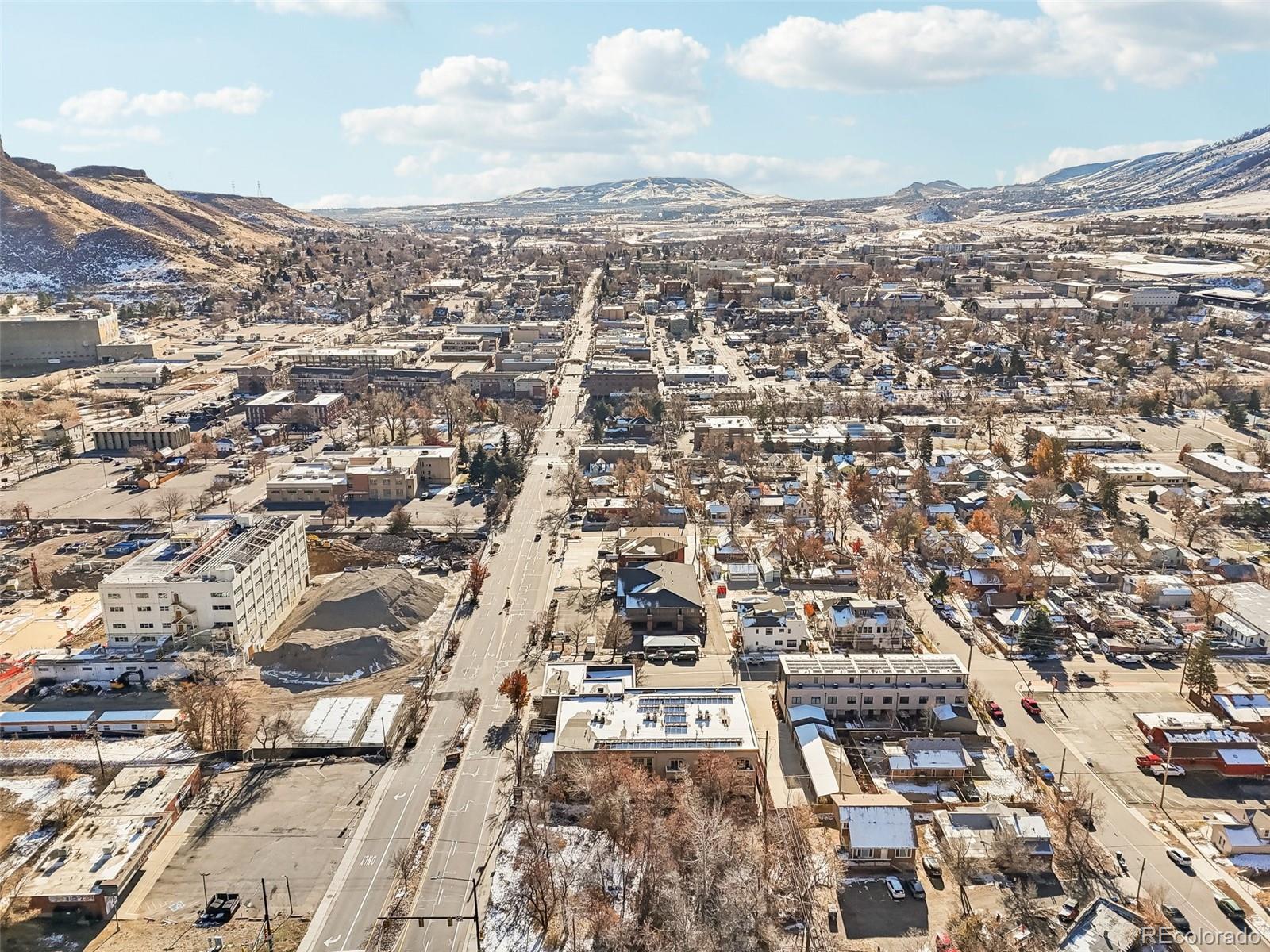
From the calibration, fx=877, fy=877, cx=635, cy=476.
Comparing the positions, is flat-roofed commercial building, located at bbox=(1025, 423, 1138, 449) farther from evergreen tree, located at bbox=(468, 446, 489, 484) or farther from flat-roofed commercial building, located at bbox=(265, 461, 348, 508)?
flat-roofed commercial building, located at bbox=(265, 461, 348, 508)

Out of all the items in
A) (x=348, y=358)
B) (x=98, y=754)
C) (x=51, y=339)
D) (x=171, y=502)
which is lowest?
(x=98, y=754)

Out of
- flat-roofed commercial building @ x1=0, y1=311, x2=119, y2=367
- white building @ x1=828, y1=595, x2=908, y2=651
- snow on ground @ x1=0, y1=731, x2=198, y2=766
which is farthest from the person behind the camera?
flat-roofed commercial building @ x1=0, y1=311, x2=119, y2=367

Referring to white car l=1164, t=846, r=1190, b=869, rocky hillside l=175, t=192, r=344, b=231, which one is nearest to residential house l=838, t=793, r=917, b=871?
white car l=1164, t=846, r=1190, b=869

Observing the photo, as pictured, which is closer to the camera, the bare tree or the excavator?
the excavator

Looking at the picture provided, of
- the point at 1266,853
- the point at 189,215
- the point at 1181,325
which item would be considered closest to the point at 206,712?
the point at 1266,853

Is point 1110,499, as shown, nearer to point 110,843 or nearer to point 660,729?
point 660,729

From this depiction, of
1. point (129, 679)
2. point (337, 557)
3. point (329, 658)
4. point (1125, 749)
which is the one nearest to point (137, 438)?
point (337, 557)

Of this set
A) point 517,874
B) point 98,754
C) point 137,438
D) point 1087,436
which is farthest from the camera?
point 137,438
